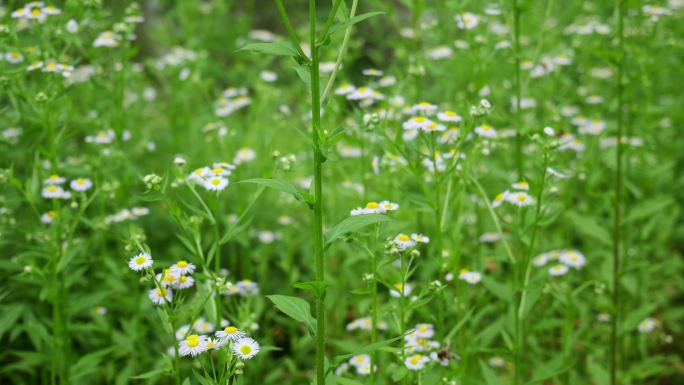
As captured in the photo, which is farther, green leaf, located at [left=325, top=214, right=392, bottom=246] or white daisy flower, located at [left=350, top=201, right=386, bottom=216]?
white daisy flower, located at [left=350, top=201, right=386, bottom=216]

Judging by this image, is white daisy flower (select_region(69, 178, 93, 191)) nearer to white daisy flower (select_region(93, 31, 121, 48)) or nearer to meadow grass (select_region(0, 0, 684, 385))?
meadow grass (select_region(0, 0, 684, 385))

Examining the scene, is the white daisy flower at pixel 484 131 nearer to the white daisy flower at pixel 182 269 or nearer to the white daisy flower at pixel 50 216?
the white daisy flower at pixel 182 269

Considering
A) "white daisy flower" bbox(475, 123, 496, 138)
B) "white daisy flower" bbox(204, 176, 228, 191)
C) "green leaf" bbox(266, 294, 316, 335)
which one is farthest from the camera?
"white daisy flower" bbox(475, 123, 496, 138)

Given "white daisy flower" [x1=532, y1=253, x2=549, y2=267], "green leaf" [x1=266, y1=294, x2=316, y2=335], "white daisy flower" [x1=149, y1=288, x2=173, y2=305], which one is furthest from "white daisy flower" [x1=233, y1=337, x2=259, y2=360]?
"white daisy flower" [x1=532, y1=253, x2=549, y2=267]

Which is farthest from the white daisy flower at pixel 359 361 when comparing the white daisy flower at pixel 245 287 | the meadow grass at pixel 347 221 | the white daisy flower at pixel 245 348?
the white daisy flower at pixel 245 348

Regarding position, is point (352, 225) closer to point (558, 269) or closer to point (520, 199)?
point (520, 199)

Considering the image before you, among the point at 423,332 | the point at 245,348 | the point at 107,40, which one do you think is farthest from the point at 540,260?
the point at 107,40
